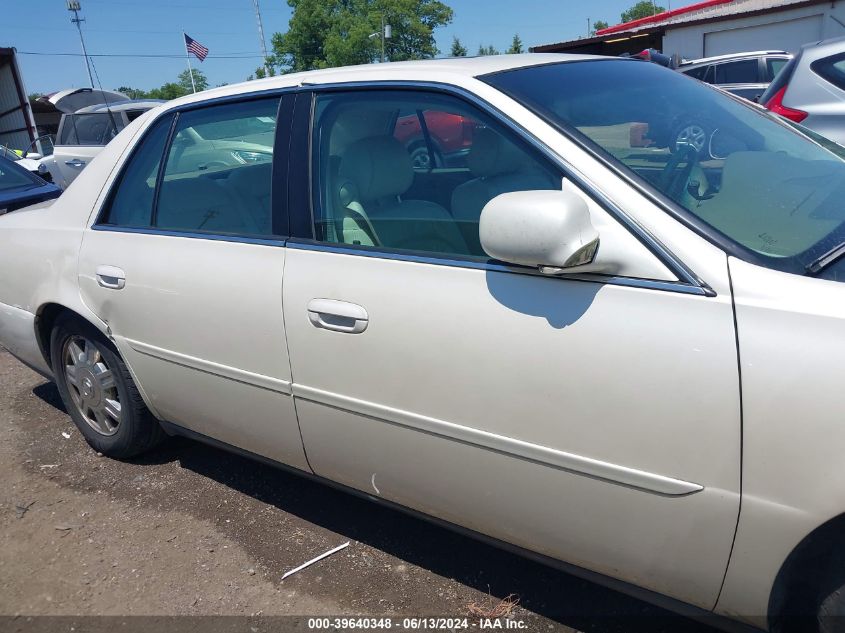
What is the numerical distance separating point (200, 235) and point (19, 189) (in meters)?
4.86

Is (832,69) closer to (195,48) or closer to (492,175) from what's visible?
(492,175)

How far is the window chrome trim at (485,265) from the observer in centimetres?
165

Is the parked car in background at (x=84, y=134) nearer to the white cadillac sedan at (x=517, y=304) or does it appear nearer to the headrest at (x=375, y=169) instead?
the white cadillac sedan at (x=517, y=304)

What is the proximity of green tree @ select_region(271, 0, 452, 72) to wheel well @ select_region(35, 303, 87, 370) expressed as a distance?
187ft

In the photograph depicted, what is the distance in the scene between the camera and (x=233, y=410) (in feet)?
8.46

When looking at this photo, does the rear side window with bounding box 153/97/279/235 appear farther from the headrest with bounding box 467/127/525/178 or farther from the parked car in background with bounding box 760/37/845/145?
the parked car in background with bounding box 760/37/845/145

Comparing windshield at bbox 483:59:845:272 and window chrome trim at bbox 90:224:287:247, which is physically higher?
windshield at bbox 483:59:845:272

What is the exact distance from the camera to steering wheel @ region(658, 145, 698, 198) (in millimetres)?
1864

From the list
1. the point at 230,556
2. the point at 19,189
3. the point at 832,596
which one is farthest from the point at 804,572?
the point at 19,189

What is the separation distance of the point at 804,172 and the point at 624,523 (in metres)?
1.20

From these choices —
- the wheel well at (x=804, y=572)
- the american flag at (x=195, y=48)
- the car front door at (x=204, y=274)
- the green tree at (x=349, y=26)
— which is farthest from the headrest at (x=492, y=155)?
the green tree at (x=349, y=26)

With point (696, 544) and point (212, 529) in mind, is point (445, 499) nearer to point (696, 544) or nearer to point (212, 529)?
point (696, 544)

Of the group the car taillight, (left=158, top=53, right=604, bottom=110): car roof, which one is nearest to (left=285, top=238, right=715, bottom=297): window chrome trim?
(left=158, top=53, right=604, bottom=110): car roof

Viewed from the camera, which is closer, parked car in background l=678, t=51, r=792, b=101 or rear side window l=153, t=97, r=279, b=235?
rear side window l=153, t=97, r=279, b=235
